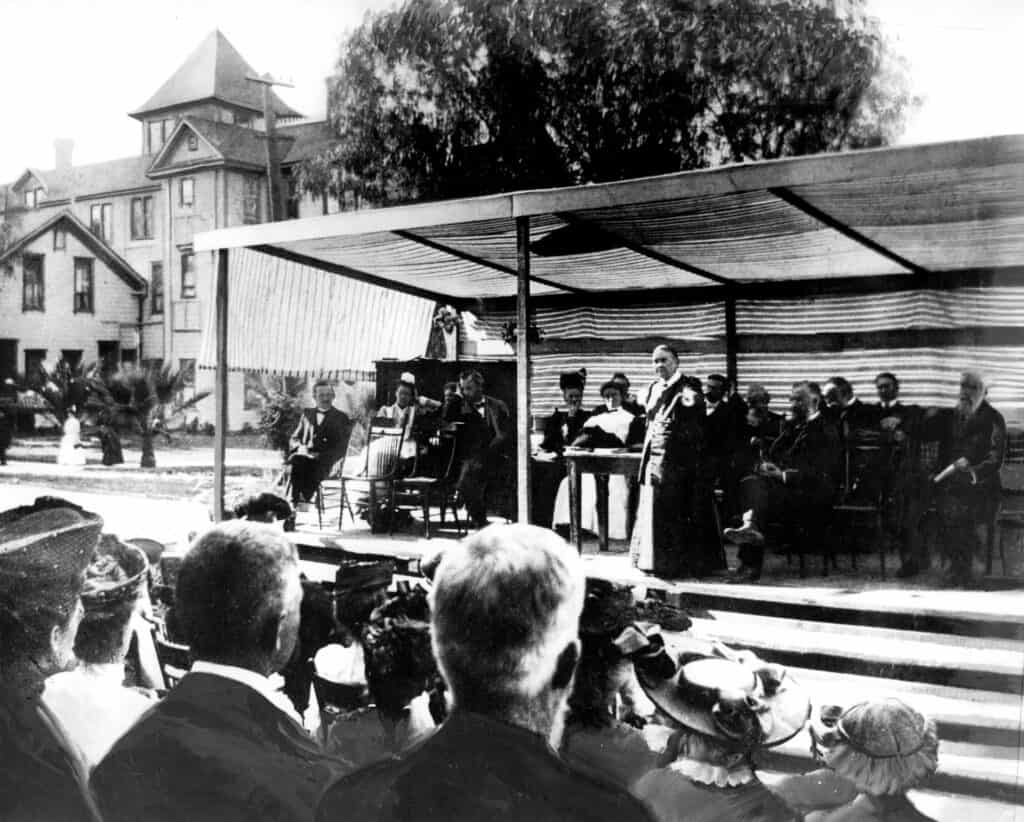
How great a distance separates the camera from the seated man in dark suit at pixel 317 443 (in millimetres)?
3508

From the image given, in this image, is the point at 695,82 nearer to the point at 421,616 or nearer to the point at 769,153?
the point at 769,153

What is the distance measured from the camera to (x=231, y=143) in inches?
138

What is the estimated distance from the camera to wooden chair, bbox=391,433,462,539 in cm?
330

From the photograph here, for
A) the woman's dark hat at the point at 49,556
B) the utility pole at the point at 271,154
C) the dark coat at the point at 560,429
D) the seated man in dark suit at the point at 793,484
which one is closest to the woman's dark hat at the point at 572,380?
the dark coat at the point at 560,429

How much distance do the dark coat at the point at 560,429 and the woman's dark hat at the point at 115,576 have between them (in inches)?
62.1

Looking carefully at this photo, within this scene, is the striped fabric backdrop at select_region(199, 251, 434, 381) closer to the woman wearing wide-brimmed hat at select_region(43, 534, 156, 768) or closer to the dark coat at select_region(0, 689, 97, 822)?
the woman wearing wide-brimmed hat at select_region(43, 534, 156, 768)

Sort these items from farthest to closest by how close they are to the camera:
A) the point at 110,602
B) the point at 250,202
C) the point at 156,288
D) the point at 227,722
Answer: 1. the point at 156,288
2. the point at 110,602
3. the point at 250,202
4. the point at 227,722

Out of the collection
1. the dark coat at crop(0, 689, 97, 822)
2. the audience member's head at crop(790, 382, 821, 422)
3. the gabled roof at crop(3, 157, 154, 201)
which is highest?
the gabled roof at crop(3, 157, 154, 201)

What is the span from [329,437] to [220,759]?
1.19 meters

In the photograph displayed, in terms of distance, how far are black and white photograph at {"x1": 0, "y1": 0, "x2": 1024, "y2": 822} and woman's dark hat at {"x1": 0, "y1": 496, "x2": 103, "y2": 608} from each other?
0.04 ft

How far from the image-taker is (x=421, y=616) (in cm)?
312

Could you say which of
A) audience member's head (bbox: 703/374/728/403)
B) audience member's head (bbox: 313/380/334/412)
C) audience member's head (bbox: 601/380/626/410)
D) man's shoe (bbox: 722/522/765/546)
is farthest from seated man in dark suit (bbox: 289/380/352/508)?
man's shoe (bbox: 722/522/765/546)

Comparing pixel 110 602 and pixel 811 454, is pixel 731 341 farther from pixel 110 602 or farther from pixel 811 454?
pixel 110 602

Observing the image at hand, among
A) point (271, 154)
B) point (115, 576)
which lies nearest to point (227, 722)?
point (115, 576)
